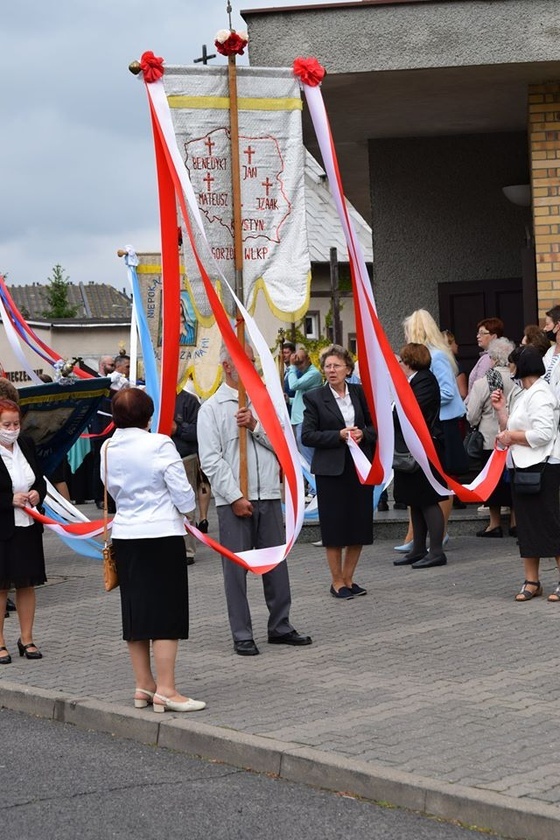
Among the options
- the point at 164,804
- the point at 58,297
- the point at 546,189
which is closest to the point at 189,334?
the point at 546,189

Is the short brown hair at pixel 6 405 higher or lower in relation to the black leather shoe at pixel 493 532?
higher

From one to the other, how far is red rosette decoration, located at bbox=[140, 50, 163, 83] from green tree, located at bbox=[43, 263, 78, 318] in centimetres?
6445

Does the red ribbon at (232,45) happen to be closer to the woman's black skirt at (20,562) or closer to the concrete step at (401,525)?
the woman's black skirt at (20,562)

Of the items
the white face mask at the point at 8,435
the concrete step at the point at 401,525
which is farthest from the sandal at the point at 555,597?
the white face mask at the point at 8,435

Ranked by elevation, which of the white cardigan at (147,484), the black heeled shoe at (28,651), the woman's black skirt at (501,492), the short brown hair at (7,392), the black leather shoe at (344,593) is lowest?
the black heeled shoe at (28,651)

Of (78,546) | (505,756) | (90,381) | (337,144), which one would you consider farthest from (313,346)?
(505,756)

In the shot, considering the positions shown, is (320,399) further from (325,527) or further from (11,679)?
(11,679)

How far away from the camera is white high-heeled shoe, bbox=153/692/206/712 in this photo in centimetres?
740

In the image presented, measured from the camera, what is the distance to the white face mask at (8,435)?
938 cm

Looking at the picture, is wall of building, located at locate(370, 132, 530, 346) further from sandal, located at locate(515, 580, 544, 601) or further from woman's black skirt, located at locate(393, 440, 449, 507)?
sandal, located at locate(515, 580, 544, 601)

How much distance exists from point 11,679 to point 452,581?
159 inches

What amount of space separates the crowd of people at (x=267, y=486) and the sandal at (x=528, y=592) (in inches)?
0.4

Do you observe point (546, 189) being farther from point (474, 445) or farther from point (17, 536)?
point (17, 536)

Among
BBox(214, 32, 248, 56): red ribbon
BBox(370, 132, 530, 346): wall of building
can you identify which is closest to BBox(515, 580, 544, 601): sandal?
BBox(214, 32, 248, 56): red ribbon
